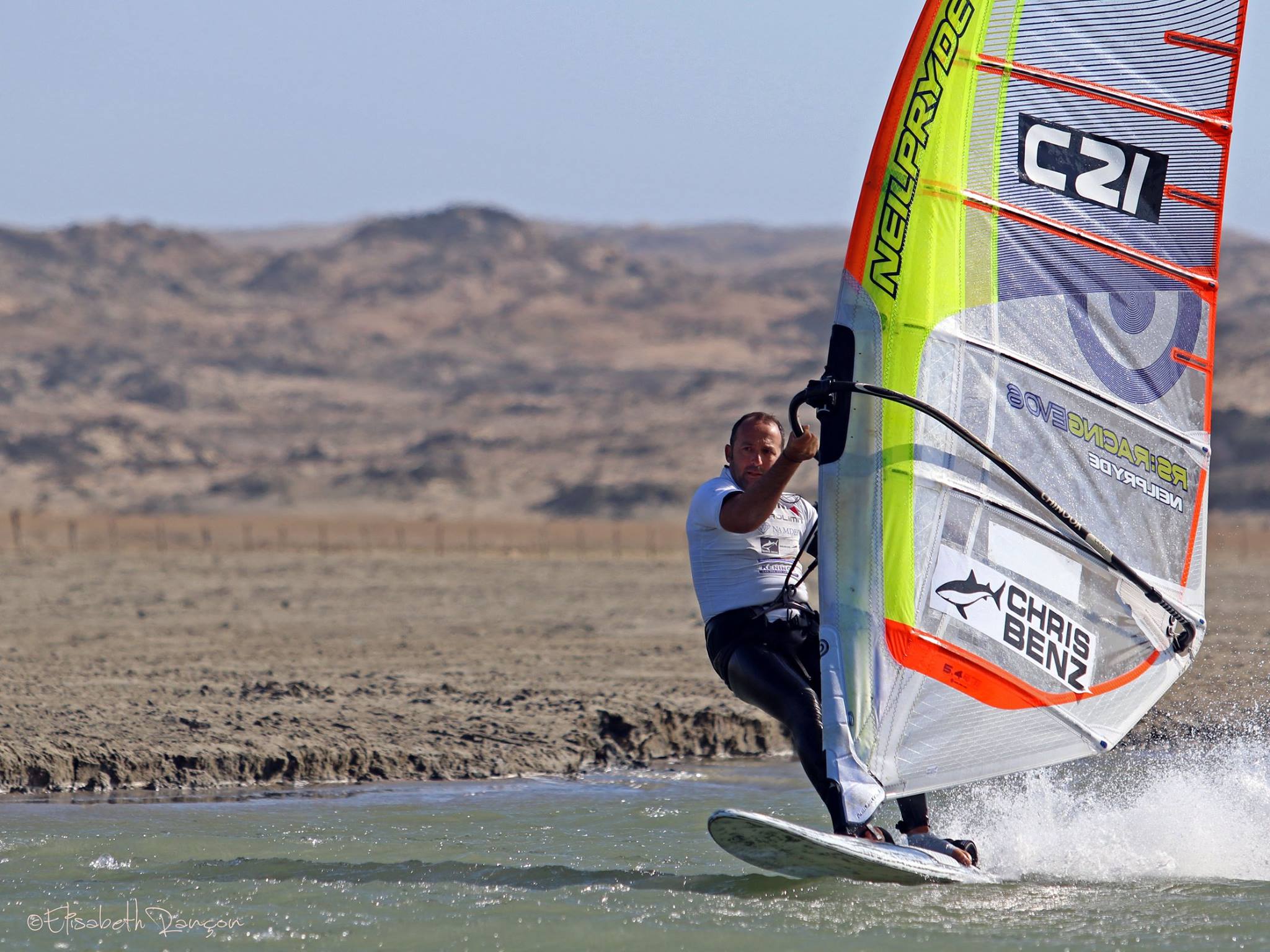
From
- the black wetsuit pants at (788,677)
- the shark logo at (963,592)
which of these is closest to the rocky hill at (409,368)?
the black wetsuit pants at (788,677)

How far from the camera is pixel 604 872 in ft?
19.5

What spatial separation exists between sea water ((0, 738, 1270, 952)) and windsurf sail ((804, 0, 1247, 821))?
53 cm

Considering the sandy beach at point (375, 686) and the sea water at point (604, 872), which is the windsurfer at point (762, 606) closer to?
the sea water at point (604, 872)

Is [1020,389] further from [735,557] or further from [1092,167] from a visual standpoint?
[735,557]

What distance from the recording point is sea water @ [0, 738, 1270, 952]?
5008 millimetres

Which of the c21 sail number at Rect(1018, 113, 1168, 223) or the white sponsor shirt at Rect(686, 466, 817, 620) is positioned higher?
the c21 sail number at Rect(1018, 113, 1168, 223)

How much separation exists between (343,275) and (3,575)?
178 ft

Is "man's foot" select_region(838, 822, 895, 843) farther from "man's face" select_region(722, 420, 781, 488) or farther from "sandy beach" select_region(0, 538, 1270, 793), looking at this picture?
"sandy beach" select_region(0, 538, 1270, 793)

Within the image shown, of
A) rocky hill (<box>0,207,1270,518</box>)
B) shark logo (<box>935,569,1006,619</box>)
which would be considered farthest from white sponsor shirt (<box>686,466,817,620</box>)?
rocky hill (<box>0,207,1270,518</box>)

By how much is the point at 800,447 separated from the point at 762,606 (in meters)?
0.80

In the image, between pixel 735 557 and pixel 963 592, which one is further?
pixel 735 557

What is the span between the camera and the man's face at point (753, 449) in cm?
568

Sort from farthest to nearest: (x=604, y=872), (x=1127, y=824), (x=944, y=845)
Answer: (x=1127, y=824) → (x=604, y=872) → (x=944, y=845)

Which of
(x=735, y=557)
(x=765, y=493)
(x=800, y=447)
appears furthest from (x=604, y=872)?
(x=800, y=447)
